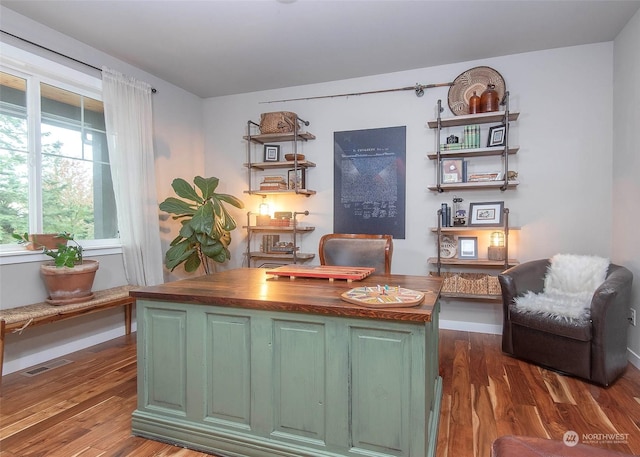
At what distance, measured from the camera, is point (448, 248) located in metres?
3.50

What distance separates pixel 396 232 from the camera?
381cm

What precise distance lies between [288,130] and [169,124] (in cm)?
136

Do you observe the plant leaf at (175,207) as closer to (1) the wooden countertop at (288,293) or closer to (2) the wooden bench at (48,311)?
(2) the wooden bench at (48,311)

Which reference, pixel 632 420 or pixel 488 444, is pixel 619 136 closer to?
pixel 632 420

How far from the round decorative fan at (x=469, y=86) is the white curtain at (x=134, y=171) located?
9.90 ft

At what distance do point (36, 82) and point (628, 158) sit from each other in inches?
185

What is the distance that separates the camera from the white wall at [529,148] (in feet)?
10.5

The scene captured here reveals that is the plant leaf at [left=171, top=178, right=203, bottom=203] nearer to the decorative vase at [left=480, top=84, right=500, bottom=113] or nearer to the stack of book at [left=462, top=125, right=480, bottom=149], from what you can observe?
the stack of book at [left=462, top=125, right=480, bottom=149]

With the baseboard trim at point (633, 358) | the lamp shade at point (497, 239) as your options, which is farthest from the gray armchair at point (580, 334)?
the lamp shade at point (497, 239)

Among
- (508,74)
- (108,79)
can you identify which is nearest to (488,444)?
(508,74)

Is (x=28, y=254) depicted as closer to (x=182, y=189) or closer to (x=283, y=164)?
(x=182, y=189)

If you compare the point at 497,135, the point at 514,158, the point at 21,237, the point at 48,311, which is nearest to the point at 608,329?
the point at 514,158

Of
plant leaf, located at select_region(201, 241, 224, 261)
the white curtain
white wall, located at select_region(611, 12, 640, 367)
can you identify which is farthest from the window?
white wall, located at select_region(611, 12, 640, 367)

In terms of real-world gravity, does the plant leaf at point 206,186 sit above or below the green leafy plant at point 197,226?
above
